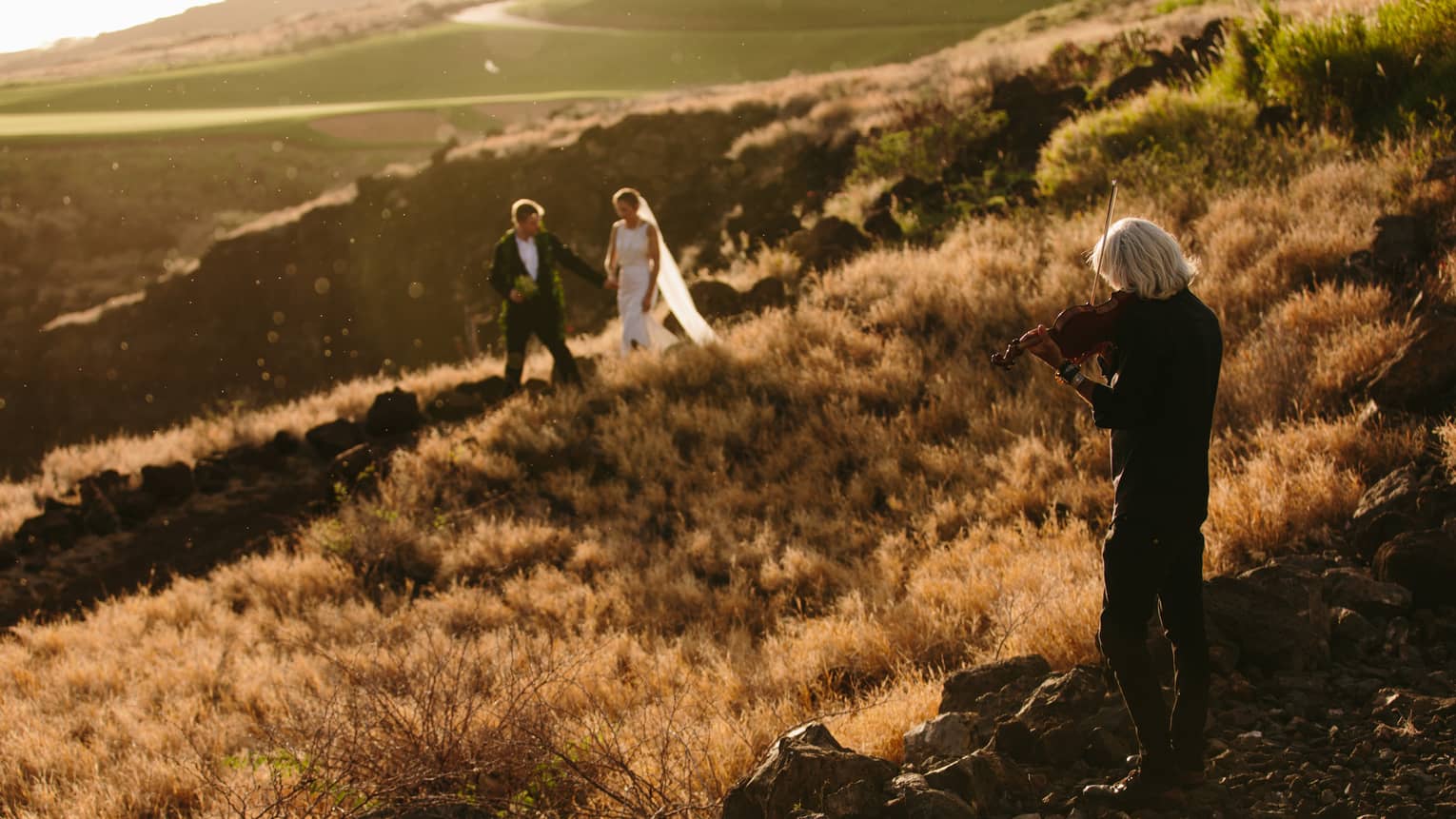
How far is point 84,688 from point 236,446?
6.70 meters

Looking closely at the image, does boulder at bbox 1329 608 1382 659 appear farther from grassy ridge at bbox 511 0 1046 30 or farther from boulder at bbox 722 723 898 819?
grassy ridge at bbox 511 0 1046 30

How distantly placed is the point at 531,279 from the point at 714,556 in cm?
446

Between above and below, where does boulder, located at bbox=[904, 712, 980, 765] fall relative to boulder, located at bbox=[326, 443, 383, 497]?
above

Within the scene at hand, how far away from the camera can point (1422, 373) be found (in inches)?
221

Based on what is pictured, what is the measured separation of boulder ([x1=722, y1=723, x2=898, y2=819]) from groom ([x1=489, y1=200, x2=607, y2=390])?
300 inches

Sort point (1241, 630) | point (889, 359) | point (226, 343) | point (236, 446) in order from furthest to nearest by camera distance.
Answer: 1. point (226, 343)
2. point (236, 446)
3. point (889, 359)
4. point (1241, 630)

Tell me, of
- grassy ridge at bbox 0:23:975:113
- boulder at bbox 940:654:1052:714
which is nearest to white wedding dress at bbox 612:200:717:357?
boulder at bbox 940:654:1052:714

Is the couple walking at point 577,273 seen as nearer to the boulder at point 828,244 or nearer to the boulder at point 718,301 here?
the boulder at point 718,301

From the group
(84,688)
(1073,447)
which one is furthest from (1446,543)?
(84,688)

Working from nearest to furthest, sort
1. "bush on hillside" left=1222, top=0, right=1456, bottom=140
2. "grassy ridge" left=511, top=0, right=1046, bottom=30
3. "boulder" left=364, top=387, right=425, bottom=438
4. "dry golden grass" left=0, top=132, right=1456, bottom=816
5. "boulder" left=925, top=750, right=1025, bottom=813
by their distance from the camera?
"boulder" left=925, top=750, right=1025, bottom=813 → "dry golden grass" left=0, top=132, right=1456, bottom=816 → "bush on hillside" left=1222, top=0, right=1456, bottom=140 → "boulder" left=364, top=387, right=425, bottom=438 → "grassy ridge" left=511, top=0, right=1046, bottom=30

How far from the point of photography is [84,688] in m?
6.66

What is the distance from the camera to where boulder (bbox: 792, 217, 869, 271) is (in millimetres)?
12828

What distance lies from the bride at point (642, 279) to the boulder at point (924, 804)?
298 inches

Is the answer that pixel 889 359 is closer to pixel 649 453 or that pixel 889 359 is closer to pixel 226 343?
pixel 649 453
